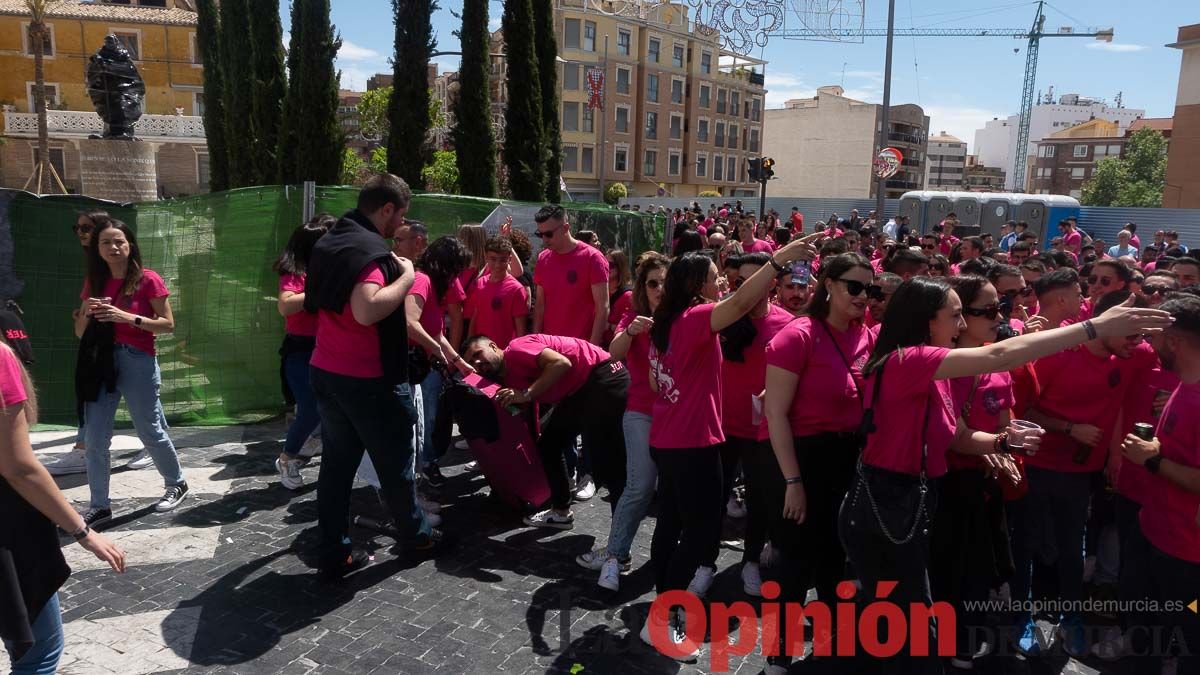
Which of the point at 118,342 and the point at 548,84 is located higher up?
the point at 548,84

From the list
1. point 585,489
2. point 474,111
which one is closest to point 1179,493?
point 585,489

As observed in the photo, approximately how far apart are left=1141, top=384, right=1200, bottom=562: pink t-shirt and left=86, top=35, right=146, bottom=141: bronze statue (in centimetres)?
1312

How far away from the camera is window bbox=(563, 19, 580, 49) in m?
52.1

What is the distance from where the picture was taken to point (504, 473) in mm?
5062

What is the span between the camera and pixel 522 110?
65.0 ft

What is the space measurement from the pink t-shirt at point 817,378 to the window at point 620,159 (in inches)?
2121

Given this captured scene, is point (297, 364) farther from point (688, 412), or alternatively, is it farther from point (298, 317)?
point (688, 412)

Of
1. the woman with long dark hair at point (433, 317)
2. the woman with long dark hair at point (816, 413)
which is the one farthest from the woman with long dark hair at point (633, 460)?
the woman with long dark hair at point (433, 317)

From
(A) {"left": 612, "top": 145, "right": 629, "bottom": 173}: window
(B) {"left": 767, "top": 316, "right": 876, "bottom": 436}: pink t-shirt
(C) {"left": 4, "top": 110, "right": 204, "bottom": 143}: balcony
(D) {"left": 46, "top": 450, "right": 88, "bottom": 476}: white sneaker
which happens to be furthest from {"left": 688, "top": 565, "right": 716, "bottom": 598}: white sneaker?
(A) {"left": 612, "top": 145, "right": 629, "bottom": 173}: window

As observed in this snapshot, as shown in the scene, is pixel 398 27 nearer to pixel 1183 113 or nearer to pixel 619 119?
pixel 619 119

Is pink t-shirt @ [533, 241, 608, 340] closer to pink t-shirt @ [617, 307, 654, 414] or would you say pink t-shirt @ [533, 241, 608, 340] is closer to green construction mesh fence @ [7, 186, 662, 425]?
pink t-shirt @ [617, 307, 654, 414]

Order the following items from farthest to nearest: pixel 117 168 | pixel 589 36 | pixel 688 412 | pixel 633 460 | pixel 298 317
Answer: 1. pixel 589 36
2. pixel 117 168
3. pixel 298 317
4. pixel 633 460
5. pixel 688 412

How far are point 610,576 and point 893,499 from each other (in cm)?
178

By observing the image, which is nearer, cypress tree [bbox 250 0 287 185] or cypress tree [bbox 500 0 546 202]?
cypress tree [bbox 500 0 546 202]
